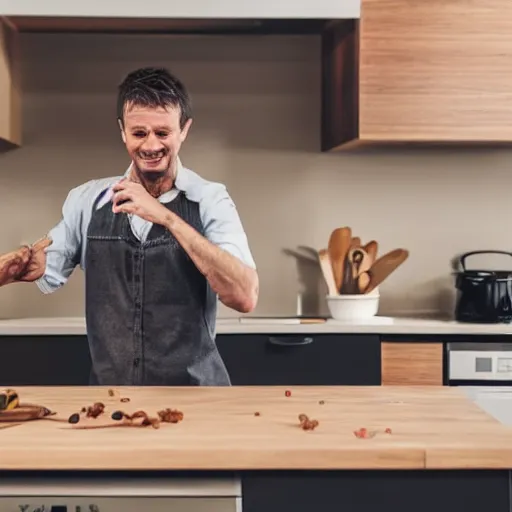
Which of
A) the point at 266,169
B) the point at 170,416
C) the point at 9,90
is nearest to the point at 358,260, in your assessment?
the point at 266,169

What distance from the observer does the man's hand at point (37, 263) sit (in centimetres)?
226

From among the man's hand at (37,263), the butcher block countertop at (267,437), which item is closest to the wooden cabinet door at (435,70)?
the man's hand at (37,263)

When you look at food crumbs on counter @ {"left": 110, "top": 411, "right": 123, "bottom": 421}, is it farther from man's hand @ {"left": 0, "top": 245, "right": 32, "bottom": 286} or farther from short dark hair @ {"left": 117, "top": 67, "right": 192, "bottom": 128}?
short dark hair @ {"left": 117, "top": 67, "right": 192, "bottom": 128}

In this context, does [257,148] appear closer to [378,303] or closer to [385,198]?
[385,198]

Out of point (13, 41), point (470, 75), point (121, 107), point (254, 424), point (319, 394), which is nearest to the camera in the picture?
point (254, 424)

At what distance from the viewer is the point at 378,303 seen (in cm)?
338

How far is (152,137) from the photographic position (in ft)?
7.37

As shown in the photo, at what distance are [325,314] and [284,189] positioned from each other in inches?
20.8

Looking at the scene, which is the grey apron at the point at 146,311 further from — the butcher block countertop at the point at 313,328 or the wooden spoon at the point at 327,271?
the wooden spoon at the point at 327,271

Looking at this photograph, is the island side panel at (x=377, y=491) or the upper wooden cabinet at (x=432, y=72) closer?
the island side panel at (x=377, y=491)

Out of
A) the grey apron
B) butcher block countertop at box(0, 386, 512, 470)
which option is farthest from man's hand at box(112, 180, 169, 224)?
Answer: butcher block countertop at box(0, 386, 512, 470)

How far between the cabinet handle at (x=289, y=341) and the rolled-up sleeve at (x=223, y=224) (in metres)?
0.77

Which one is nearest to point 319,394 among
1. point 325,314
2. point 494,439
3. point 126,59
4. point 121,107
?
point 494,439

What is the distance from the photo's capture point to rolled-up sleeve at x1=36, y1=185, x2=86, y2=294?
2.27m
